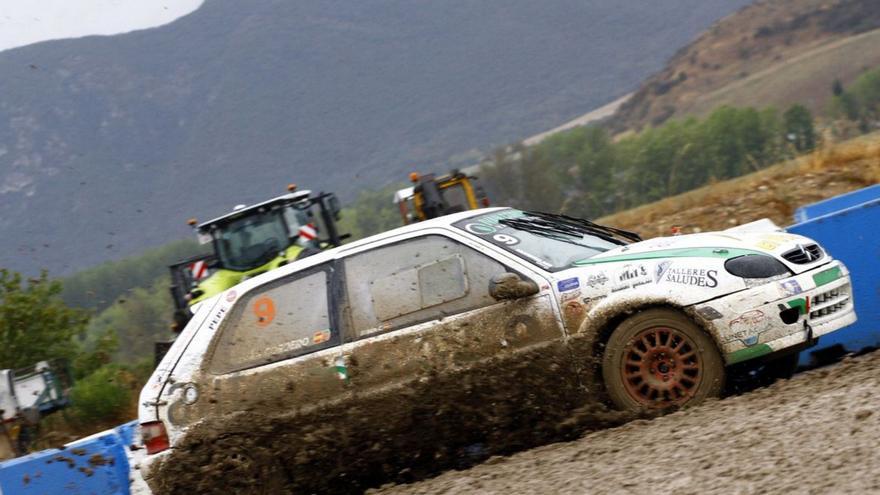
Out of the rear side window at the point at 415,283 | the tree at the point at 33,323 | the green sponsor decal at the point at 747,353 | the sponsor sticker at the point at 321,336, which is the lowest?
the green sponsor decal at the point at 747,353

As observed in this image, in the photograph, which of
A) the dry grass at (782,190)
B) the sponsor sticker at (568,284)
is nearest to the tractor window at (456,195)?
the dry grass at (782,190)

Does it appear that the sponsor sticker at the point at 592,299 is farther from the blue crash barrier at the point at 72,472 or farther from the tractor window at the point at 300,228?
the tractor window at the point at 300,228

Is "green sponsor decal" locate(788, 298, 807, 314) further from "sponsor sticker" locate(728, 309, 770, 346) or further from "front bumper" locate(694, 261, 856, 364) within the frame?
"sponsor sticker" locate(728, 309, 770, 346)

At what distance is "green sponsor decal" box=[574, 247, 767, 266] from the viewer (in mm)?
6602

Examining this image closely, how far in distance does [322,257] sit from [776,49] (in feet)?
419

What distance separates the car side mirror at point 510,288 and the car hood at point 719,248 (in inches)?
16.7

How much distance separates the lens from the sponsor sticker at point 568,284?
261 inches

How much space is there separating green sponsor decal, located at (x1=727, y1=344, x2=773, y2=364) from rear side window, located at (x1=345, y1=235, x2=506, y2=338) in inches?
56.1

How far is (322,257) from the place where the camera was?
280 inches

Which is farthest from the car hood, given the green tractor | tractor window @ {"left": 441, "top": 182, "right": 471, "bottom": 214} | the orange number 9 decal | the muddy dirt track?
tractor window @ {"left": 441, "top": 182, "right": 471, "bottom": 214}

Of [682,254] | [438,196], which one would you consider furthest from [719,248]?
[438,196]

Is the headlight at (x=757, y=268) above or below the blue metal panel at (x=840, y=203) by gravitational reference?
below

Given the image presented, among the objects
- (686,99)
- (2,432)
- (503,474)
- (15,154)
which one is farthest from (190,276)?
(15,154)

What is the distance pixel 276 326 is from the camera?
6938 millimetres
